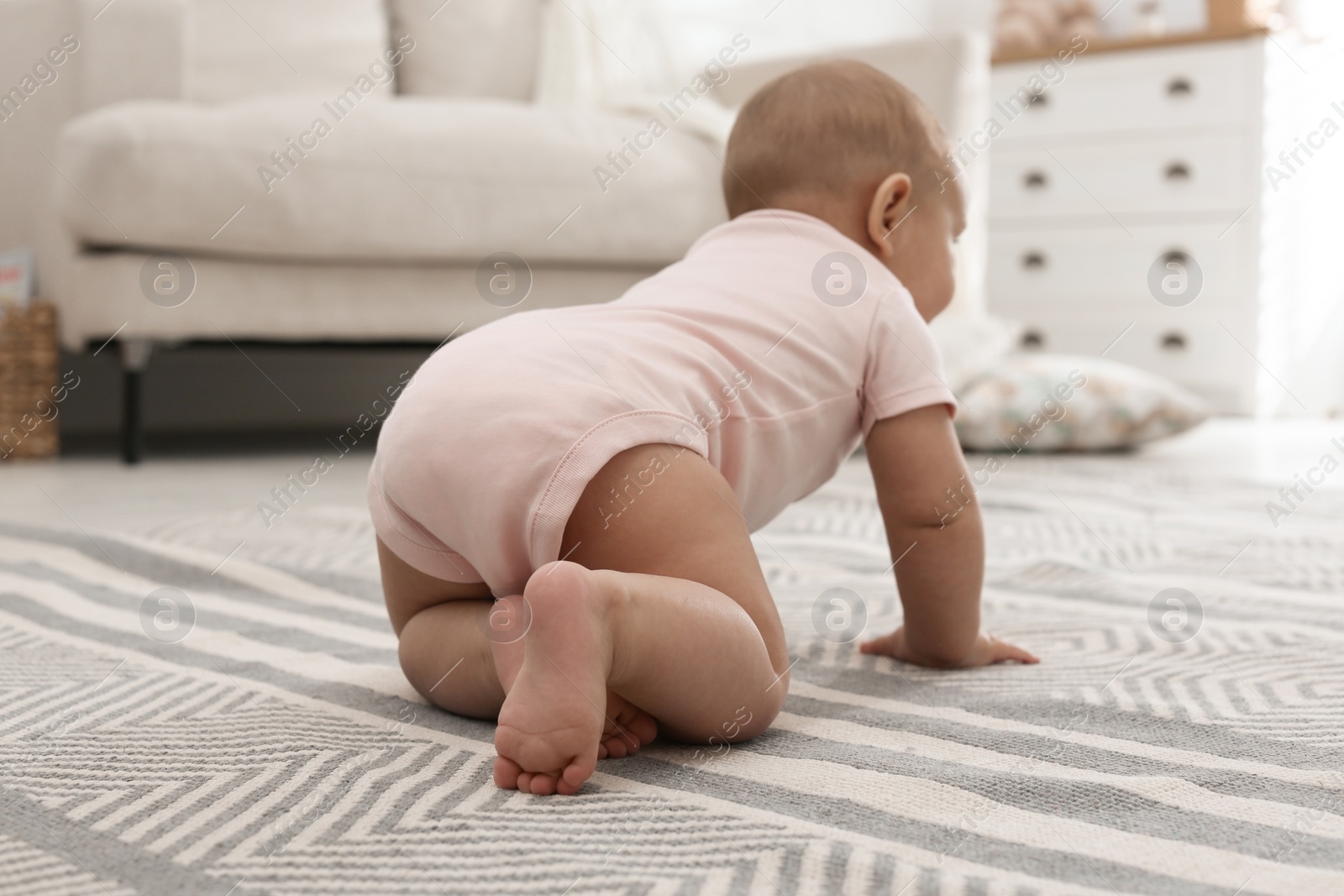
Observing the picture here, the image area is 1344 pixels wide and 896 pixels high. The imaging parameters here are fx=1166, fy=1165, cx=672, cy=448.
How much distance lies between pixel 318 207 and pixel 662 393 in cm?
122

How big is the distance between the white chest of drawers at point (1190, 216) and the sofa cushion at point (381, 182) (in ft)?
5.39

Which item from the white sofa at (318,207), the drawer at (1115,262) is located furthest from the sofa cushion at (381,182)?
the drawer at (1115,262)

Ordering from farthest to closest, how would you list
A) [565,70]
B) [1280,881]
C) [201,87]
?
[565,70] → [201,87] → [1280,881]

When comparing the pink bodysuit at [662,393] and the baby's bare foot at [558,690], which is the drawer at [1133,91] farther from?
the baby's bare foot at [558,690]

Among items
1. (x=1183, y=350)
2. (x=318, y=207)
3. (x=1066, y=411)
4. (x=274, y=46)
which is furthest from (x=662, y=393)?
(x=1183, y=350)

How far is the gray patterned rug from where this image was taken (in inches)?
15.2

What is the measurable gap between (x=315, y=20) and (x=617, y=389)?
193 centimetres

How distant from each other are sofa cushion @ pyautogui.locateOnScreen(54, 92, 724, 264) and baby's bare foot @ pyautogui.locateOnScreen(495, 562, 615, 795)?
133 cm

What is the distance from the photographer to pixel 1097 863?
1.28 feet

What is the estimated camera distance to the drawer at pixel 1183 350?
299cm

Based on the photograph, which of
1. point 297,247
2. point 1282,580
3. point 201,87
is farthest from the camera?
point 201,87

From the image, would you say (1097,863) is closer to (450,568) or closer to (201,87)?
(450,568)

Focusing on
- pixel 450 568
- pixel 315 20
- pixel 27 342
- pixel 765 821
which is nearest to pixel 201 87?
pixel 315 20

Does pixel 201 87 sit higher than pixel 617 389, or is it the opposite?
pixel 201 87
